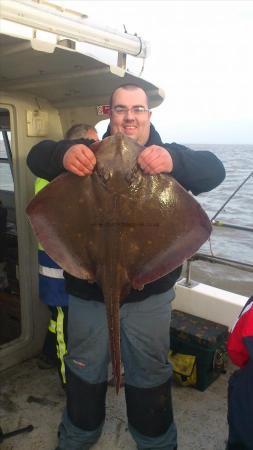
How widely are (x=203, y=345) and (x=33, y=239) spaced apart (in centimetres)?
187

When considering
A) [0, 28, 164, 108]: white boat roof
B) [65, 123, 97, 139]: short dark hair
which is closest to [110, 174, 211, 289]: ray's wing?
[0, 28, 164, 108]: white boat roof

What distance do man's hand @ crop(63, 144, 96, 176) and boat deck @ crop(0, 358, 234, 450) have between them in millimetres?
2103

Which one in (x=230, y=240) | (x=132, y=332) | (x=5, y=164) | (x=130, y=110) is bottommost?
(x=230, y=240)

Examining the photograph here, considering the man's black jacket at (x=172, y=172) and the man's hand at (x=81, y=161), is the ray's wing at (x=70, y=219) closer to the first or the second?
the man's hand at (x=81, y=161)

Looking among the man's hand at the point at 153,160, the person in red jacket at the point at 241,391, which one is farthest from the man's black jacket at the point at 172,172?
the person in red jacket at the point at 241,391

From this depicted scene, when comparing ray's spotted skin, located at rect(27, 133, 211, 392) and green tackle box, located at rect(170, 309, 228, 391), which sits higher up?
ray's spotted skin, located at rect(27, 133, 211, 392)

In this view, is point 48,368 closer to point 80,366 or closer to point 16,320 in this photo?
point 16,320

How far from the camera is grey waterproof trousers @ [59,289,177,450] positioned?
2541mm

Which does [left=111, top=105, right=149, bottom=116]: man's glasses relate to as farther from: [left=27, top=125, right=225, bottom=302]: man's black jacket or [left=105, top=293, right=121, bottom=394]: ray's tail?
[left=105, top=293, right=121, bottom=394]: ray's tail

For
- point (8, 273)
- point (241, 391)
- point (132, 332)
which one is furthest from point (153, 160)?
point (8, 273)

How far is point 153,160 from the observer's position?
2.00 metres

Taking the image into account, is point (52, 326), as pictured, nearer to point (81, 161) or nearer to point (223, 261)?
point (223, 261)

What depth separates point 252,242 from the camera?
15125mm

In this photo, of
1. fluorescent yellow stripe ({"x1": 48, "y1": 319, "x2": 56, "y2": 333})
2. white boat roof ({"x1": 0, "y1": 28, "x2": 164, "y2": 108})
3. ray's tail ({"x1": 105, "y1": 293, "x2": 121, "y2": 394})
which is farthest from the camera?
fluorescent yellow stripe ({"x1": 48, "y1": 319, "x2": 56, "y2": 333})
